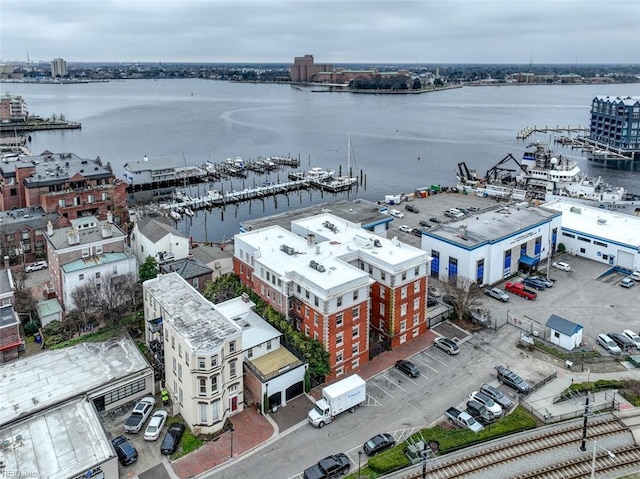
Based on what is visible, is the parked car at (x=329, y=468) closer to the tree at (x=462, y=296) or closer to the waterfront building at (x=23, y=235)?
the tree at (x=462, y=296)

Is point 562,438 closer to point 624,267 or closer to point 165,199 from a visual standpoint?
point 624,267

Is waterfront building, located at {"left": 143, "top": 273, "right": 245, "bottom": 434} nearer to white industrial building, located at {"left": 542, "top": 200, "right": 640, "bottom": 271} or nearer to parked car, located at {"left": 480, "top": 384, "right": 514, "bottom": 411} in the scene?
parked car, located at {"left": 480, "top": 384, "right": 514, "bottom": 411}

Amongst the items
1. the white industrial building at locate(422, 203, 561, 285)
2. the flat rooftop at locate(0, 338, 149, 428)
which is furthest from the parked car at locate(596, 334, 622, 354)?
the flat rooftop at locate(0, 338, 149, 428)

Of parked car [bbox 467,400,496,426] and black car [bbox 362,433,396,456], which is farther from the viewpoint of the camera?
parked car [bbox 467,400,496,426]

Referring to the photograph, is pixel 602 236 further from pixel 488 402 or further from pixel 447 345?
pixel 488 402

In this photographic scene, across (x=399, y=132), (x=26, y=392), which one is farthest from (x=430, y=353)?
(x=399, y=132)

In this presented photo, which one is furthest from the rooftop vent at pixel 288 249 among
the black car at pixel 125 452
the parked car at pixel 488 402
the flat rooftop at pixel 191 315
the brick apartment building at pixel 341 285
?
the black car at pixel 125 452
